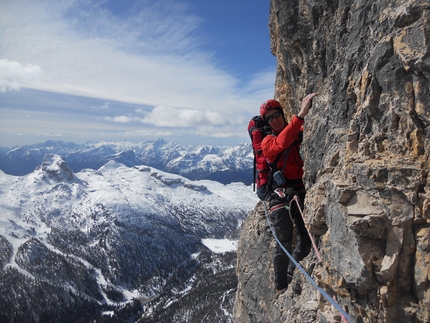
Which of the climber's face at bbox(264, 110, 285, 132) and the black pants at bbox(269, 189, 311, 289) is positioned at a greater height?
the climber's face at bbox(264, 110, 285, 132)

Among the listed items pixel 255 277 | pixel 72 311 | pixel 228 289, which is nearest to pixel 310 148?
pixel 255 277

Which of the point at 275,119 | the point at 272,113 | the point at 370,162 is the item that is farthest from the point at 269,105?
the point at 370,162

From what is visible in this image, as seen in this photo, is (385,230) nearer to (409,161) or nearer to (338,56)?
(409,161)

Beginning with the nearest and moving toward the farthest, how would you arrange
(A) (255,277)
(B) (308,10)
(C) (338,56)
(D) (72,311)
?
(C) (338,56), (B) (308,10), (A) (255,277), (D) (72,311)

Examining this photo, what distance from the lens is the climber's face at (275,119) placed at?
8.72m

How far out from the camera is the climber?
8.05m

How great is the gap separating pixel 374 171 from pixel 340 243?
1.43m

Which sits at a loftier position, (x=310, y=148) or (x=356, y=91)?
(x=356, y=91)

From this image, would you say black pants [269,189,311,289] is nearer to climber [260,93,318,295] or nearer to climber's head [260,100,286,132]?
climber [260,93,318,295]

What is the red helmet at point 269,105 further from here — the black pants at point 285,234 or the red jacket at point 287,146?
the black pants at point 285,234

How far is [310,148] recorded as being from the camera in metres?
7.27

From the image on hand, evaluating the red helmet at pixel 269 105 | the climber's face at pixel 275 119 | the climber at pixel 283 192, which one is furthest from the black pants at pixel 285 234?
the red helmet at pixel 269 105

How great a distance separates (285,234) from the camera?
8414 mm

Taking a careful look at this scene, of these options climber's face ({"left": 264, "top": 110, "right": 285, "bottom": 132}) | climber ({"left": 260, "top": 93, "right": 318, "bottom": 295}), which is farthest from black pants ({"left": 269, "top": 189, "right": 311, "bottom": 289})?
climber's face ({"left": 264, "top": 110, "right": 285, "bottom": 132})
